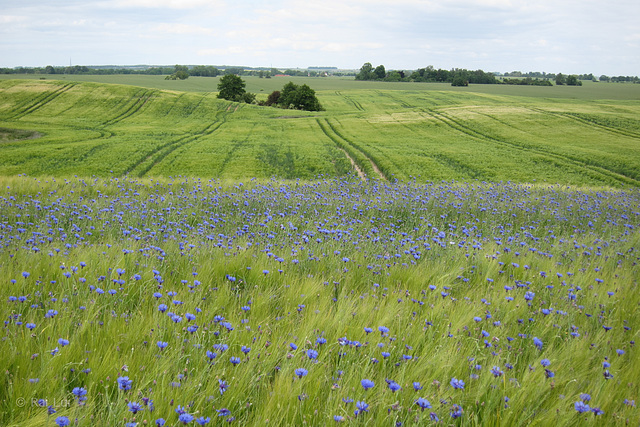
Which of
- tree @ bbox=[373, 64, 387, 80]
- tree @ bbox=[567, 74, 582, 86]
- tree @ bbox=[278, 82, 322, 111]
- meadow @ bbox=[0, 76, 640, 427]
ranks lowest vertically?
meadow @ bbox=[0, 76, 640, 427]

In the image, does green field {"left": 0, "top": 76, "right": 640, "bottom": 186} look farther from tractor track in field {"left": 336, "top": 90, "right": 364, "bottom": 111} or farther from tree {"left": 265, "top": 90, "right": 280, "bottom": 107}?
tree {"left": 265, "top": 90, "right": 280, "bottom": 107}

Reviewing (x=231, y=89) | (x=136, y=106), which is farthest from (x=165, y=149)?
(x=231, y=89)

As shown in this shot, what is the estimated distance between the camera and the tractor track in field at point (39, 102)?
191 feet

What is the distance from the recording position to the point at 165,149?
35.7 m

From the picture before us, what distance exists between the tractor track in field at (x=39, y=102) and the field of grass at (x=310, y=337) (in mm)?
67187

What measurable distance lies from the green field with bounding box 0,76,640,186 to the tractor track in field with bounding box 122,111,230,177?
126 mm

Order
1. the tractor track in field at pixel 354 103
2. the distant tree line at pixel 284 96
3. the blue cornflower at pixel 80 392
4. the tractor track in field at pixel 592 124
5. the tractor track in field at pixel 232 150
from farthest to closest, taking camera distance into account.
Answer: the tractor track in field at pixel 354 103
the distant tree line at pixel 284 96
the tractor track in field at pixel 592 124
the tractor track in field at pixel 232 150
the blue cornflower at pixel 80 392

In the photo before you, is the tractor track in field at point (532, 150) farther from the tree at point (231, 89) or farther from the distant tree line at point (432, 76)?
the distant tree line at point (432, 76)

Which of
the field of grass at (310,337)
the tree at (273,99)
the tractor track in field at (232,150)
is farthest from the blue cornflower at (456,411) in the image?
the tree at (273,99)

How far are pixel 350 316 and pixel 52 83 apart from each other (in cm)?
9213

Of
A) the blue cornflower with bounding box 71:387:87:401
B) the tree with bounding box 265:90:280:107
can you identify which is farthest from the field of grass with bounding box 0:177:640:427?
the tree with bounding box 265:90:280:107

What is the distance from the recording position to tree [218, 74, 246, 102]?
78250mm

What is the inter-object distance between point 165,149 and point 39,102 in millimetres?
44426

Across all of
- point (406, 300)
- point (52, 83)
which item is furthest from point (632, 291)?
point (52, 83)
